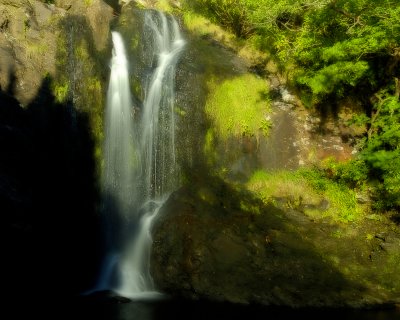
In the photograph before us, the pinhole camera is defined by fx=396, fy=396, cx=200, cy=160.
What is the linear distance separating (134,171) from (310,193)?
6.39m

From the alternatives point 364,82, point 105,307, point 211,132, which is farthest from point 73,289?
point 364,82

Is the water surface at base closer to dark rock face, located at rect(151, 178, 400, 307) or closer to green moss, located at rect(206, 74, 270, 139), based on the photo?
dark rock face, located at rect(151, 178, 400, 307)

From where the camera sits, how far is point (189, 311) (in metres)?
10.3

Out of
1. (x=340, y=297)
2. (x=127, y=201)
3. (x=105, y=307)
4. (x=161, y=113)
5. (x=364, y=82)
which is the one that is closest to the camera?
(x=105, y=307)

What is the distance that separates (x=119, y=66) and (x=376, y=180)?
1030 cm

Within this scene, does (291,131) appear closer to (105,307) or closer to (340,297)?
(340,297)

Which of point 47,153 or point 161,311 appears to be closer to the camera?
point 161,311

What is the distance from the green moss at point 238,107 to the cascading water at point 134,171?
184 cm

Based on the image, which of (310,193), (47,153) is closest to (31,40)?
(47,153)

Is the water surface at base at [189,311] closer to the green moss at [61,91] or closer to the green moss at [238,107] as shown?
the green moss at [61,91]

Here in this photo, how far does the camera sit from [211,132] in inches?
594

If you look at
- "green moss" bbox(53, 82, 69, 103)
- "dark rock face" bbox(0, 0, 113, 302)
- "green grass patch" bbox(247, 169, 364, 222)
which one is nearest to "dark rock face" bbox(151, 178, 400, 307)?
"green grass patch" bbox(247, 169, 364, 222)

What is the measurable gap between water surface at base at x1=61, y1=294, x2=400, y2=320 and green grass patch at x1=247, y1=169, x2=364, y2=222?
4052 millimetres

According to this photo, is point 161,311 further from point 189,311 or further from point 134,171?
point 134,171
